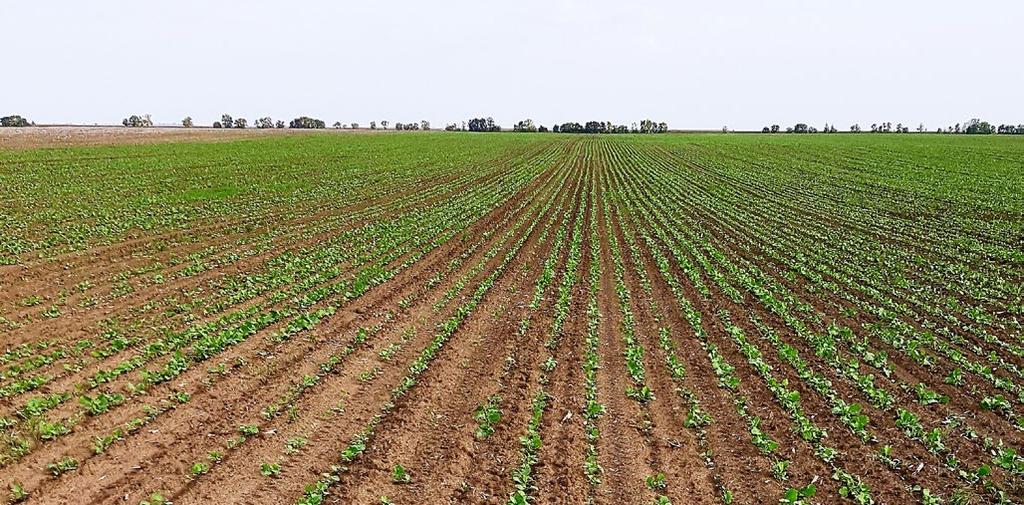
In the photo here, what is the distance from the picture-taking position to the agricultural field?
687cm

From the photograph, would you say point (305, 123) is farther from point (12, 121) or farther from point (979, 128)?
point (979, 128)

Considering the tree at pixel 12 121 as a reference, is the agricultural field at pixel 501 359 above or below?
below

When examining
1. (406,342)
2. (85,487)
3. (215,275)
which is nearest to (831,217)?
(406,342)

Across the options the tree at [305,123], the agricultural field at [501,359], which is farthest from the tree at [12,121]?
the agricultural field at [501,359]

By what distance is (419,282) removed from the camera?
572 inches

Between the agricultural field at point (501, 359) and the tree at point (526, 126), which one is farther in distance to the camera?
the tree at point (526, 126)

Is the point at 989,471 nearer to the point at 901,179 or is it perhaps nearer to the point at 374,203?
the point at 374,203

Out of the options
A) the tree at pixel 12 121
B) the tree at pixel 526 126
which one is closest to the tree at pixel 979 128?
the tree at pixel 526 126

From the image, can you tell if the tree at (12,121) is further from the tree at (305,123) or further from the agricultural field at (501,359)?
the agricultural field at (501,359)

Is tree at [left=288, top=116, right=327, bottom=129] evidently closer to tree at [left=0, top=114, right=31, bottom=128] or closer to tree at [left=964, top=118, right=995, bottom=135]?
tree at [left=0, top=114, right=31, bottom=128]

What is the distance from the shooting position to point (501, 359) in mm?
10125

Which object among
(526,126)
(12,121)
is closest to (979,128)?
(526,126)

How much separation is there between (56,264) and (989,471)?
19.5 m

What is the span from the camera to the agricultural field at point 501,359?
6.87 meters
